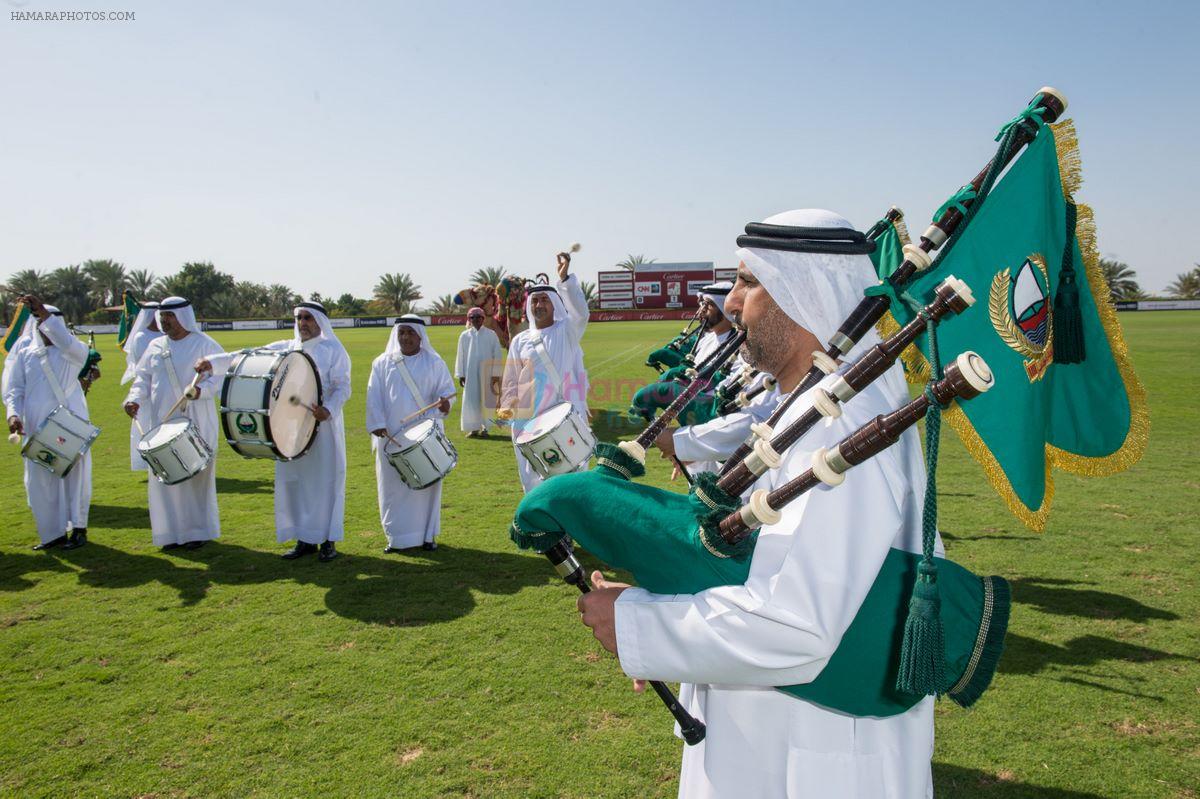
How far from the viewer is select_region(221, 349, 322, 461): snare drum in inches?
227

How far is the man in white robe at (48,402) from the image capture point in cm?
711

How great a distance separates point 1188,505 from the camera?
24.5ft

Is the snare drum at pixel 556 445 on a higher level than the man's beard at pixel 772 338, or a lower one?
lower

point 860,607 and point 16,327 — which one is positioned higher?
point 16,327

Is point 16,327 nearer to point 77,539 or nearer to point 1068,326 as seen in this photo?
point 77,539

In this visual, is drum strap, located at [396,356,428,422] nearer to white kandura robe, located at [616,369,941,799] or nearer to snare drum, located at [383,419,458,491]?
snare drum, located at [383,419,458,491]

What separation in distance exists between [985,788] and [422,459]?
181 inches

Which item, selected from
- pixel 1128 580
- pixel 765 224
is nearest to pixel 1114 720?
pixel 1128 580

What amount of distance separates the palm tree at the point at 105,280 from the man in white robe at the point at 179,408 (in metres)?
59.0

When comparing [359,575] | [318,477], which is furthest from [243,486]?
[359,575]


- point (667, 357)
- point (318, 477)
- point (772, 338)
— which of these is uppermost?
point (772, 338)

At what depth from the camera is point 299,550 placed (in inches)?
266

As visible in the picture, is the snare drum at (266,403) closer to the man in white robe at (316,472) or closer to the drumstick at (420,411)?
the man in white robe at (316,472)

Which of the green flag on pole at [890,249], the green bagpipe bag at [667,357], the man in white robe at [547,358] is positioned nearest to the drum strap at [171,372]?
the man in white robe at [547,358]
